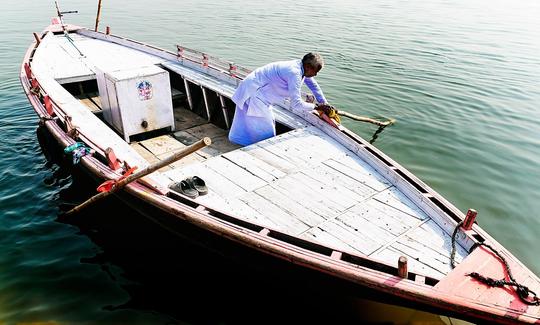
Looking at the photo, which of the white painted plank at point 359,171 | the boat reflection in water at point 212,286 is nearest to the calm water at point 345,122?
the boat reflection in water at point 212,286

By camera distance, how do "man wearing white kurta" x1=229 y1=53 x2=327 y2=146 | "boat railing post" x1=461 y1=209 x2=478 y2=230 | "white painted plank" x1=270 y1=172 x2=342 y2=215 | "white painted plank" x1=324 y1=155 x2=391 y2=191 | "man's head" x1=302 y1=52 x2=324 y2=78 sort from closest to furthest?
"boat railing post" x1=461 y1=209 x2=478 y2=230 < "white painted plank" x1=270 y1=172 x2=342 y2=215 < "white painted plank" x1=324 y1=155 x2=391 y2=191 < "man's head" x1=302 y1=52 x2=324 y2=78 < "man wearing white kurta" x1=229 y1=53 x2=327 y2=146

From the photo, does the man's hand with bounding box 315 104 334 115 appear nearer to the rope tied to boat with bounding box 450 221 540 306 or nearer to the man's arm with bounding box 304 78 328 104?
the man's arm with bounding box 304 78 328 104

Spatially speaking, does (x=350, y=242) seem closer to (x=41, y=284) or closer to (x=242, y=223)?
(x=242, y=223)

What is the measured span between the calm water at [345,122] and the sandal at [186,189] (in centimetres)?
99

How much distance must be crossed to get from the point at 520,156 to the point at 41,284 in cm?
1066

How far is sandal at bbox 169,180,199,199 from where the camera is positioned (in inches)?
198

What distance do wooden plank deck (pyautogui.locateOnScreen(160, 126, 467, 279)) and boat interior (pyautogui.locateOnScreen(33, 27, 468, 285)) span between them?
0.5 inches

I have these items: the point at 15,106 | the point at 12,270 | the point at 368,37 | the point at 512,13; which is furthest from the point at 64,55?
the point at 512,13

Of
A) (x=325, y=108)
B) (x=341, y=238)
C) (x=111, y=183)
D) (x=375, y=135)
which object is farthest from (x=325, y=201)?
(x=375, y=135)

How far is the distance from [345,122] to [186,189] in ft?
23.9

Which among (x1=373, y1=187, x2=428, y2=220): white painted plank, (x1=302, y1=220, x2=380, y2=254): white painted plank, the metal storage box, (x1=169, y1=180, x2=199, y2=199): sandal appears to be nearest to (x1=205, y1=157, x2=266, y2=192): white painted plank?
(x1=169, y1=180, x2=199, y2=199): sandal

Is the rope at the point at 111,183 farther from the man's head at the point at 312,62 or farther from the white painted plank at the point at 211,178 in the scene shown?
the man's head at the point at 312,62

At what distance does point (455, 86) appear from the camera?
13781 mm

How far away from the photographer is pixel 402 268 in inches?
149
